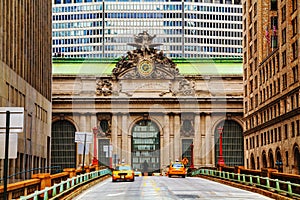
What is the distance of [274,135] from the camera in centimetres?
7981

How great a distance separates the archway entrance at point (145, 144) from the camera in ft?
392

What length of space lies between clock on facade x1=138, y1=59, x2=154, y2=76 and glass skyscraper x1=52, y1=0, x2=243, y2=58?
264 feet

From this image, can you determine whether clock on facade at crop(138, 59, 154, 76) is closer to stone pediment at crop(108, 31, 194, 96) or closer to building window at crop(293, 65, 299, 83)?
stone pediment at crop(108, 31, 194, 96)

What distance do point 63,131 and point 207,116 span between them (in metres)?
26.6

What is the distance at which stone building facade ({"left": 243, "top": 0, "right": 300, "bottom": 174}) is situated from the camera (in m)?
69.8

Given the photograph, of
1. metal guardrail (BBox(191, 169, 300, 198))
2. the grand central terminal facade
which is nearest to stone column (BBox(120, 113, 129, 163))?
the grand central terminal facade

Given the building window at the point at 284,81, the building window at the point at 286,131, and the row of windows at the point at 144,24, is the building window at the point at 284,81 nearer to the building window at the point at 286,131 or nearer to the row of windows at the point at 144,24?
→ the building window at the point at 286,131

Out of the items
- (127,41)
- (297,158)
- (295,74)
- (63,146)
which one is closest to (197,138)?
(63,146)

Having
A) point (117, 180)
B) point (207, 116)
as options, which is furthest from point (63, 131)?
point (117, 180)

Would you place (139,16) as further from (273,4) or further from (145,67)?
(273,4)

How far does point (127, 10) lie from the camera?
198500 mm

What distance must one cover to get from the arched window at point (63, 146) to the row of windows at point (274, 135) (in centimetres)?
3381

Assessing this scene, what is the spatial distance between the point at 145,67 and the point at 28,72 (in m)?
46.6

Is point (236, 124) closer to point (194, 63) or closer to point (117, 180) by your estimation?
point (194, 63)
